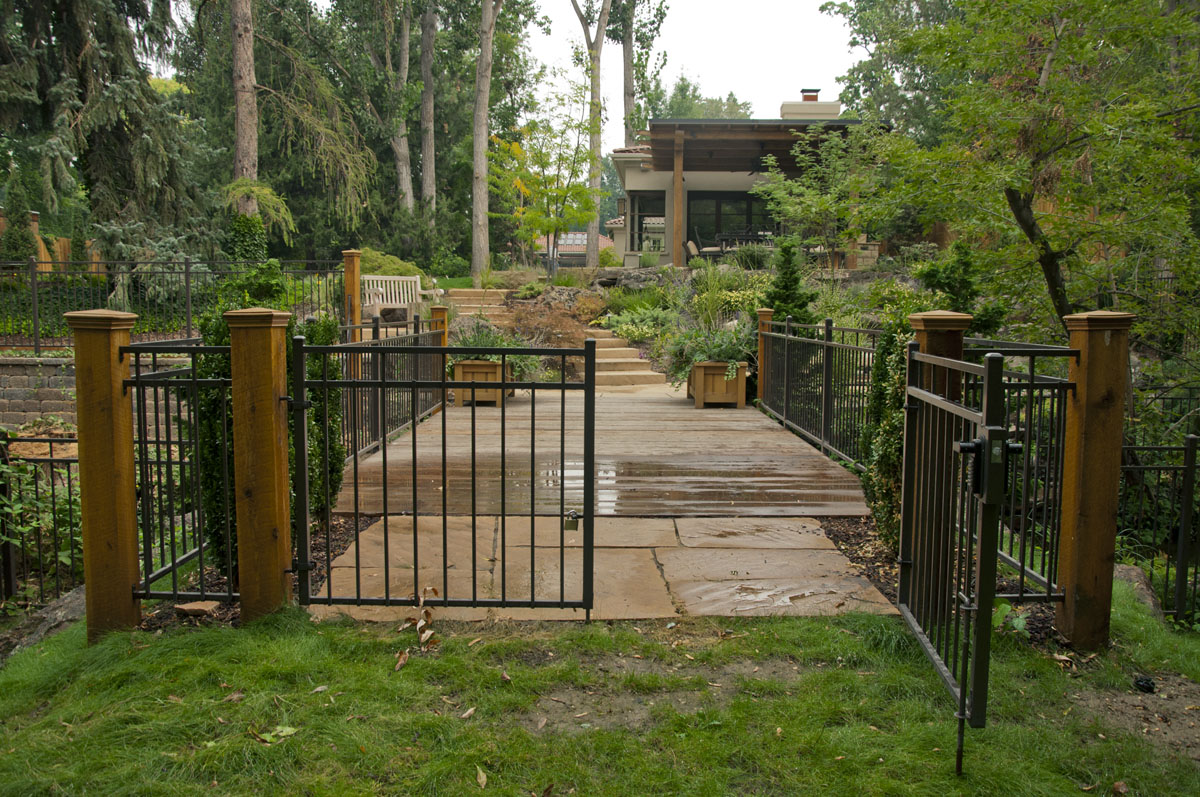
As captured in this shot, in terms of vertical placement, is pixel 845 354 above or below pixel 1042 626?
above

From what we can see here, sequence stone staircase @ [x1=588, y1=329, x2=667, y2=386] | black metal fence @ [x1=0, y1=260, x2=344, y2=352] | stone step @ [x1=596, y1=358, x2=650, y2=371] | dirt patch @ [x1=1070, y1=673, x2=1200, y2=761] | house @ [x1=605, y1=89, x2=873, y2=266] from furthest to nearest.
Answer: house @ [x1=605, y1=89, x2=873, y2=266] → stone step @ [x1=596, y1=358, x2=650, y2=371] → stone staircase @ [x1=588, y1=329, x2=667, y2=386] → black metal fence @ [x1=0, y1=260, x2=344, y2=352] → dirt patch @ [x1=1070, y1=673, x2=1200, y2=761]

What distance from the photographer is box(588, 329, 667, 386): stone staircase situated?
1433 centimetres

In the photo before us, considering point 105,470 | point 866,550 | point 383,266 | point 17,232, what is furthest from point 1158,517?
point 17,232

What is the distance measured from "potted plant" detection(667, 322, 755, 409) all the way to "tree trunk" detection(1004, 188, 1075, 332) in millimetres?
4080

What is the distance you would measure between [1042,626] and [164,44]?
67.3 ft

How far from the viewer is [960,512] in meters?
2.83

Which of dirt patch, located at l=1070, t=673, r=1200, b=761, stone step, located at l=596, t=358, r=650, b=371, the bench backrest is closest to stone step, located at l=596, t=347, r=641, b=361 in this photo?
stone step, located at l=596, t=358, r=650, b=371

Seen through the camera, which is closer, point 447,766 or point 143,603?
point 447,766

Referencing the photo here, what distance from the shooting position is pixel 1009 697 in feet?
9.48

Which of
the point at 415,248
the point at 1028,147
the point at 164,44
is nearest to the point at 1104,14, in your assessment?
the point at 1028,147

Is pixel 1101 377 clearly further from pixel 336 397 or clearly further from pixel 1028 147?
pixel 1028 147

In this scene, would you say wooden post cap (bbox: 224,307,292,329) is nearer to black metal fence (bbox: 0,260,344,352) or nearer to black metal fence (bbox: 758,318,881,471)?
black metal fence (bbox: 758,318,881,471)

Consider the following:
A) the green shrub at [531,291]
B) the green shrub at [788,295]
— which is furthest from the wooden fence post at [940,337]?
the green shrub at [531,291]

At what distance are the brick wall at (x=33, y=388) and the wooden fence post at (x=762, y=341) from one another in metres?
11.1
